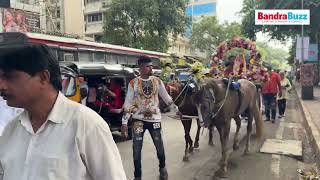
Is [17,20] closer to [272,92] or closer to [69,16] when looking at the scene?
[69,16]

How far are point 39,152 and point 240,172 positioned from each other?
521cm

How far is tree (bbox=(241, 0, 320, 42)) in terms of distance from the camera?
2720 cm

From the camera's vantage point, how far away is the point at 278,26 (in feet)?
97.7

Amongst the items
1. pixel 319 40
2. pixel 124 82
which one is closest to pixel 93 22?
pixel 319 40

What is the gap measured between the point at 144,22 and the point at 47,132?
93.9 ft

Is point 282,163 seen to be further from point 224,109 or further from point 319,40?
point 319,40

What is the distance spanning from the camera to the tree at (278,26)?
89.3 ft

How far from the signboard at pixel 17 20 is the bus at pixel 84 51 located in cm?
348

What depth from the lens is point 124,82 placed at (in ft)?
34.4

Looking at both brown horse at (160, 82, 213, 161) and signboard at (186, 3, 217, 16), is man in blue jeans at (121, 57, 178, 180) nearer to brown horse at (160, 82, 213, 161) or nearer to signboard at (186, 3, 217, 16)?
brown horse at (160, 82, 213, 161)

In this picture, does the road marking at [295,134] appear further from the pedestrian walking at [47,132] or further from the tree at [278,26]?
the tree at [278,26]

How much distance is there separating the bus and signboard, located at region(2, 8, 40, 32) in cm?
348

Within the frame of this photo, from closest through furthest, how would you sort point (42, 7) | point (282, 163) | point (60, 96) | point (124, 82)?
point (60, 96) < point (282, 163) < point (124, 82) < point (42, 7)

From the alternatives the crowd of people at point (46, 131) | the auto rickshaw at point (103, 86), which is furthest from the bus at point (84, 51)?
the crowd of people at point (46, 131)
